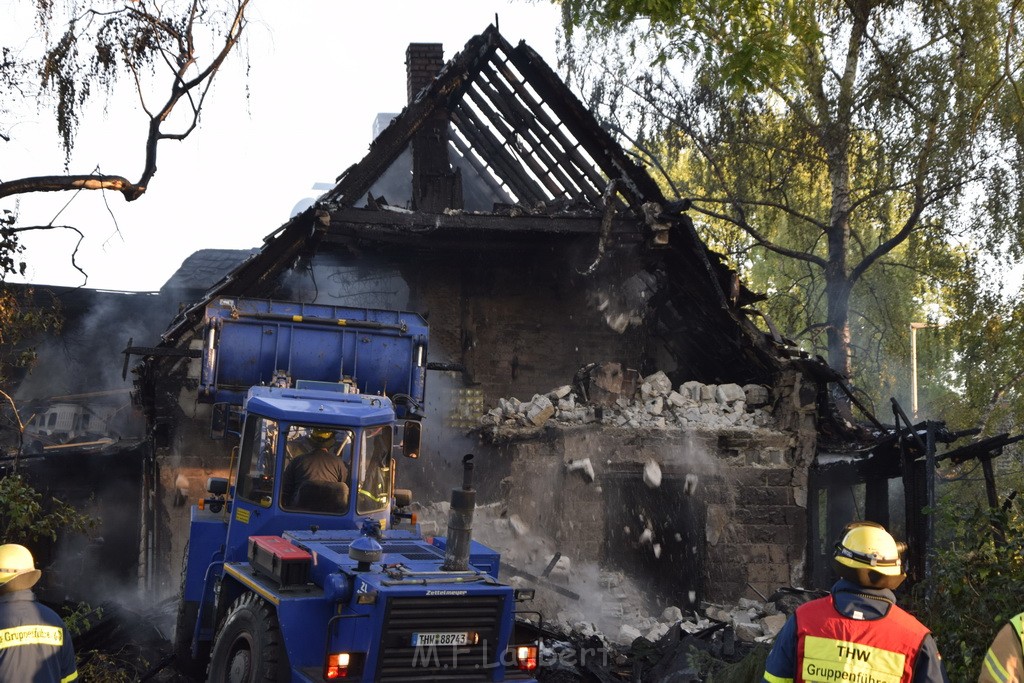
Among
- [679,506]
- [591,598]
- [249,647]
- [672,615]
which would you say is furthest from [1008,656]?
[679,506]

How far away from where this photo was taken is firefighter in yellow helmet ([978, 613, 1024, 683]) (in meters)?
3.80

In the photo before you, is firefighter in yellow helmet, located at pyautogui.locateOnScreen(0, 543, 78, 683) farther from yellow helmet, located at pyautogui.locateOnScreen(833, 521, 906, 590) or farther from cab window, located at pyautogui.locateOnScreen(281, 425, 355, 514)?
yellow helmet, located at pyautogui.locateOnScreen(833, 521, 906, 590)

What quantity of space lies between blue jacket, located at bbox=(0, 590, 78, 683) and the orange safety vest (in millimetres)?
3292

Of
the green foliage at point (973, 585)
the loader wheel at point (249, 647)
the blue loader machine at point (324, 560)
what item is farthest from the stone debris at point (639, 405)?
the loader wheel at point (249, 647)

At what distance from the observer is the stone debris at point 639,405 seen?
536 inches

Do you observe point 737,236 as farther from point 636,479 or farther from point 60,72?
point 60,72

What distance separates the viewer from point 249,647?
274 inches

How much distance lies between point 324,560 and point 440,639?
958 millimetres

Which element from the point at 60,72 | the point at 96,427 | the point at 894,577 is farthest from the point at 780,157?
the point at 894,577

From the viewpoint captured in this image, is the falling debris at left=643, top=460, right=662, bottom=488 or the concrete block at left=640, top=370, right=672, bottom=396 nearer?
the falling debris at left=643, top=460, right=662, bottom=488

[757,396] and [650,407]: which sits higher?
[757,396]

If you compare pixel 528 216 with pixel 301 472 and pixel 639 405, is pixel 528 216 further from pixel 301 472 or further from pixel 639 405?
pixel 301 472

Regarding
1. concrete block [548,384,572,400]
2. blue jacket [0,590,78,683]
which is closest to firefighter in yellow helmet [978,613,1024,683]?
blue jacket [0,590,78,683]

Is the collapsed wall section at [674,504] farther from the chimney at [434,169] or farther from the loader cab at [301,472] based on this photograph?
the loader cab at [301,472]
